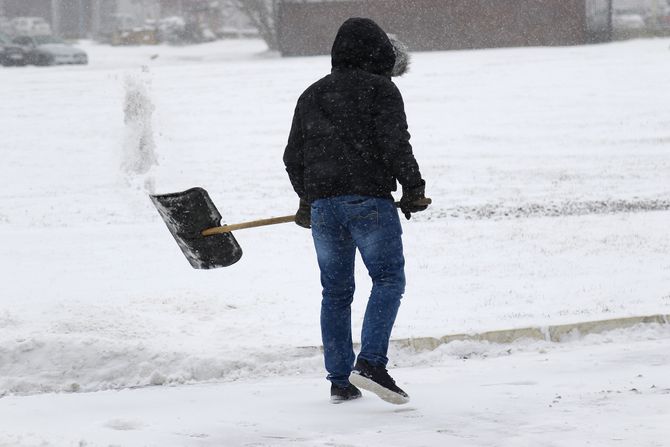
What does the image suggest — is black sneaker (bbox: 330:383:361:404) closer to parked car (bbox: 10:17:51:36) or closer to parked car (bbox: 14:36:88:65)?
parked car (bbox: 14:36:88:65)

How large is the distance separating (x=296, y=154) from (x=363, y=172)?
0.37 meters

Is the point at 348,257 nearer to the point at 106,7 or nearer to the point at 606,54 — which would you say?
the point at 606,54

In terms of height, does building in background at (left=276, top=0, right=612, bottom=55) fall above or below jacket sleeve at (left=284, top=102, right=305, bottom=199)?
below

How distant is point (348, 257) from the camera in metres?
5.05

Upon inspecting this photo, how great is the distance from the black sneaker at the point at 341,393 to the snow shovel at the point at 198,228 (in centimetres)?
98

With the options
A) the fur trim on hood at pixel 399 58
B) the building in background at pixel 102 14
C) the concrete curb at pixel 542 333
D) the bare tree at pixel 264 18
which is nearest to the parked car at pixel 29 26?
the building in background at pixel 102 14

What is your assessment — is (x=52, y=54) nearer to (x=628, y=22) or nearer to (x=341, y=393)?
(x=628, y=22)

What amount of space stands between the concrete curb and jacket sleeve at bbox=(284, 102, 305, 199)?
1.63 metres

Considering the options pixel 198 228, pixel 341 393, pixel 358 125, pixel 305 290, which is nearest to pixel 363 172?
pixel 358 125

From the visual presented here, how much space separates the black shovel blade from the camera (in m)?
5.77

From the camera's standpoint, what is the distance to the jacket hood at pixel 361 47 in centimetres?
490

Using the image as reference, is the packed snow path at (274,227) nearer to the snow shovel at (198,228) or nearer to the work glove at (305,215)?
the snow shovel at (198,228)

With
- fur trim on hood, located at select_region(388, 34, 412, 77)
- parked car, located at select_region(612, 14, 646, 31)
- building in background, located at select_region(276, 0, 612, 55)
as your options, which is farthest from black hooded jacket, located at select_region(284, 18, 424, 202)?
parked car, located at select_region(612, 14, 646, 31)

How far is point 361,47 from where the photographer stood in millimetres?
4902
